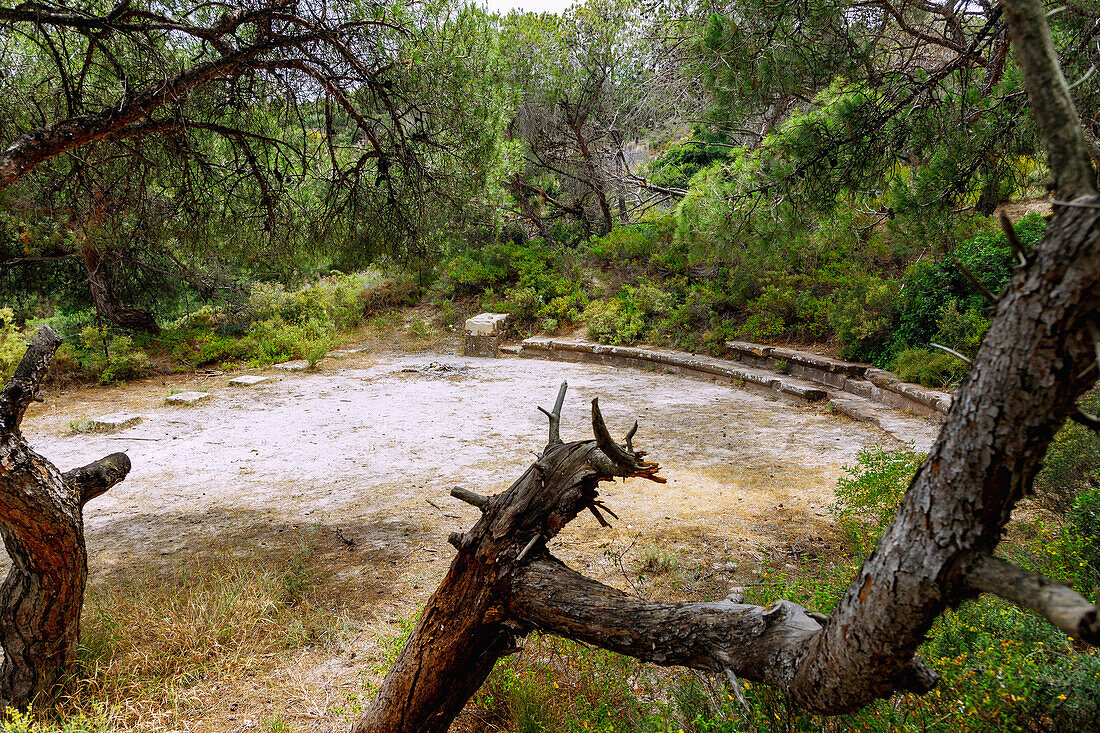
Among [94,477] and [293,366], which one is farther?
[293,366]

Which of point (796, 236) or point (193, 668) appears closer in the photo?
point (193, 668)

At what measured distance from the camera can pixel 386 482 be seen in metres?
5.13

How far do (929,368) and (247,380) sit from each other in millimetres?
9433

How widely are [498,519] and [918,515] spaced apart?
129 centimetres

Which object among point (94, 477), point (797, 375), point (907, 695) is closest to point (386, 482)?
point (94, 477)

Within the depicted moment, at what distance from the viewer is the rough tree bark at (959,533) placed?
85 cm

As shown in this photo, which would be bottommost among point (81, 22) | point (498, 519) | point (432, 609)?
point (432, 609)

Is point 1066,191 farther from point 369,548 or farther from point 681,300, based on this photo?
point 681,300

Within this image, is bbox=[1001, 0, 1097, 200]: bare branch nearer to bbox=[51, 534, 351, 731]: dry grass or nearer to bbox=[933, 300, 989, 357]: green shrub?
bbox=[51, 534, 351, 731]: dry grass

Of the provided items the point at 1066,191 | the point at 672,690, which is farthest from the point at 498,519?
the point at 1066,191

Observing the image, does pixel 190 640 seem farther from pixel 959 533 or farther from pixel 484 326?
pixel 484 326

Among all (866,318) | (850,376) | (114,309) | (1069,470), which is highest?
(866,318)

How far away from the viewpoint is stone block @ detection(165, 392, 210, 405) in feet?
25.7

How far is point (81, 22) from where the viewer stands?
2836 millimetres
